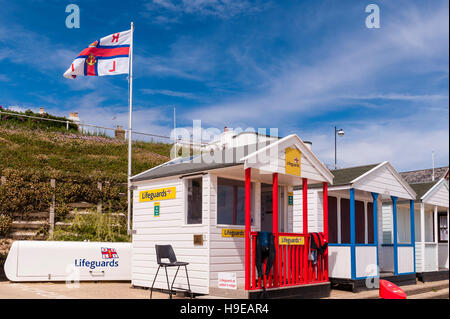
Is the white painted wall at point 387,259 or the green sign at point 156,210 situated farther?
the white painted wall at point 387,259

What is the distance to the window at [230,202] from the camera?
9898mm

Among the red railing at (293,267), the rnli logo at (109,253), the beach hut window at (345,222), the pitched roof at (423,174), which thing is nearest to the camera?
the red railing at (293,267)

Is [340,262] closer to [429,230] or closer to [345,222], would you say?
[345,222]

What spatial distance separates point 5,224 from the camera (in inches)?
582

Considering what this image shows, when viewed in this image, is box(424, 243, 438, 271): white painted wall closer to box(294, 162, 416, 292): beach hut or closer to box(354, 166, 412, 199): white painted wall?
box(294, 162, 416, 292): beach hut

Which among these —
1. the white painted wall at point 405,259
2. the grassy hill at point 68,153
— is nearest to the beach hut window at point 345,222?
the white painted wall at point 405,259

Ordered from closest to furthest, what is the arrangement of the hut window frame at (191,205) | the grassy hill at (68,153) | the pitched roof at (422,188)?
1. the hut window frame at (191,205)
2. the pitched roof at (422,188)
3. the grassy hill at (68,153)

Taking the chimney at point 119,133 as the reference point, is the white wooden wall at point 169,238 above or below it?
below

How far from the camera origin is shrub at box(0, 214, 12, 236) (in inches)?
579

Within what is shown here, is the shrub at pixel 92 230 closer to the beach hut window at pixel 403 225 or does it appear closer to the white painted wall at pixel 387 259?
the white painted wall at pixel 387 259

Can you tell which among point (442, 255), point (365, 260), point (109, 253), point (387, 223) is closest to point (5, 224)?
point (109, 253)

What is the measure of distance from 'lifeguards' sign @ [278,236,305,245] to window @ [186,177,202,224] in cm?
166

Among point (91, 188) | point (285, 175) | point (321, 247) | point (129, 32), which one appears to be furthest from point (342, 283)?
point (129, 32)

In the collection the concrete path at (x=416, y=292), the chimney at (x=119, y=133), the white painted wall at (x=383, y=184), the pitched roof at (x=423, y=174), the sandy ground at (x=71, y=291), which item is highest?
the chimney at (x=119, y=133)
